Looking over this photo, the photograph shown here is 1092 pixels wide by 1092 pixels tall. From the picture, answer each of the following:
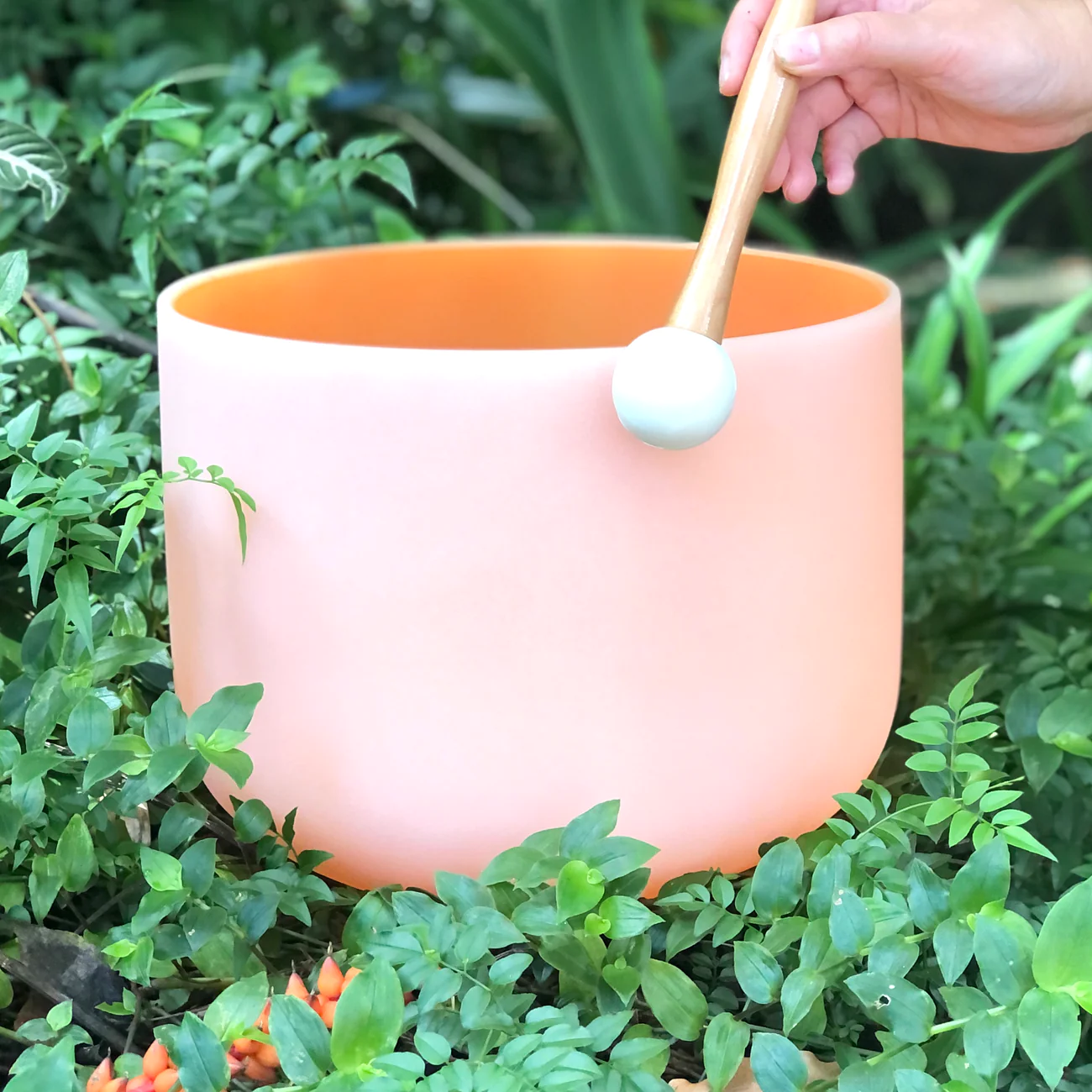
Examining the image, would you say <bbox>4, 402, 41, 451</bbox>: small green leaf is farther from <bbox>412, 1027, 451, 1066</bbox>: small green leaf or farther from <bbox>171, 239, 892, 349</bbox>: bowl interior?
<bbox>412, 1027, 451, 1066</bbox>: small green leaf

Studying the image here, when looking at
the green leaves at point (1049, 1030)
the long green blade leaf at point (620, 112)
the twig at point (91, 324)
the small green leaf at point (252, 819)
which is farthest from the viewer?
the long green blade leaf at point (620, 112)

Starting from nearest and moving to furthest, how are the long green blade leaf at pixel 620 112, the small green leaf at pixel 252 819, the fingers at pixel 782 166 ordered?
the small green leaf at pixel 252 819
the fingers at pixel 782 166
the long green blade leaf at pixel 620 112

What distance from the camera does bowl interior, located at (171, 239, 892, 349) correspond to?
65cm

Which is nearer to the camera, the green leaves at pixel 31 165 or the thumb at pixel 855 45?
the thumb at pixel 855 45

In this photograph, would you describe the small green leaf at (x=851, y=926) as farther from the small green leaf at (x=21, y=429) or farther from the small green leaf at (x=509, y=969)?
the small green leaf at (x=21, y=429)

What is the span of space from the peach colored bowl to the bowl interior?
14cm

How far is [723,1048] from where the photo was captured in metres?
0.42

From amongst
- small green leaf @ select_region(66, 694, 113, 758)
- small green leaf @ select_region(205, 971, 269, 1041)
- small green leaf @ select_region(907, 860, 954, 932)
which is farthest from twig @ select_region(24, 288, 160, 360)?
small green leaf @ select_region(907, 860, 954, 932)

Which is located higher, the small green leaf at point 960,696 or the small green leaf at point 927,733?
the small green leaf at point 960,696

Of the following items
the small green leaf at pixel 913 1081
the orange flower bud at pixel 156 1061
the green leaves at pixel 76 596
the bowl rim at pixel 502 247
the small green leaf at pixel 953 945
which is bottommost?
the orange flower bud at pixel 156 1061

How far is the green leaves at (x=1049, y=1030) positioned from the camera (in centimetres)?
38

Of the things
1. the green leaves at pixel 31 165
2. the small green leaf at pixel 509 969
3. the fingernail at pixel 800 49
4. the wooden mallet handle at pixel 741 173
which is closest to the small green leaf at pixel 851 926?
the small green leaf at pixel 509 969

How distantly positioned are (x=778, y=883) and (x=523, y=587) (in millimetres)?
159

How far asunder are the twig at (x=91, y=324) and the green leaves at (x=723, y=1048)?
54cm
